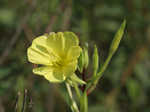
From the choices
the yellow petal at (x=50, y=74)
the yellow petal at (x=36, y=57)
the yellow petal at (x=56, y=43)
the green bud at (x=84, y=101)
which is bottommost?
the green bud at (x=84, y=101)

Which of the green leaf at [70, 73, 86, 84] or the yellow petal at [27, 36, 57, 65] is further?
the yellow petal at [27, 36, 57, 65]

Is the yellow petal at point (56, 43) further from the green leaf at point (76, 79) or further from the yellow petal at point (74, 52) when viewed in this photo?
the green leaf at point (76, 79)

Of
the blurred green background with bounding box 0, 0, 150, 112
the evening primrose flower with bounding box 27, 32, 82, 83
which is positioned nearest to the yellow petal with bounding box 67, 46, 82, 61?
the evening primrose flower with bounding box 27, 32, 82, 83

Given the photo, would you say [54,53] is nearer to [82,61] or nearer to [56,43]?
[56,43]

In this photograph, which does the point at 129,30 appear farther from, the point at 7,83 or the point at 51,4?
the point at 7,83

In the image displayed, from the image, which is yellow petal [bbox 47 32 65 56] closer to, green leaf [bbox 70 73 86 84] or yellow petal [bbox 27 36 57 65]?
yellow petal [bbox 27 36 57 65]

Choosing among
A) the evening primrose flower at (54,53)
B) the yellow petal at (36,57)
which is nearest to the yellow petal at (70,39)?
the evening primrose flower at (54,53)
